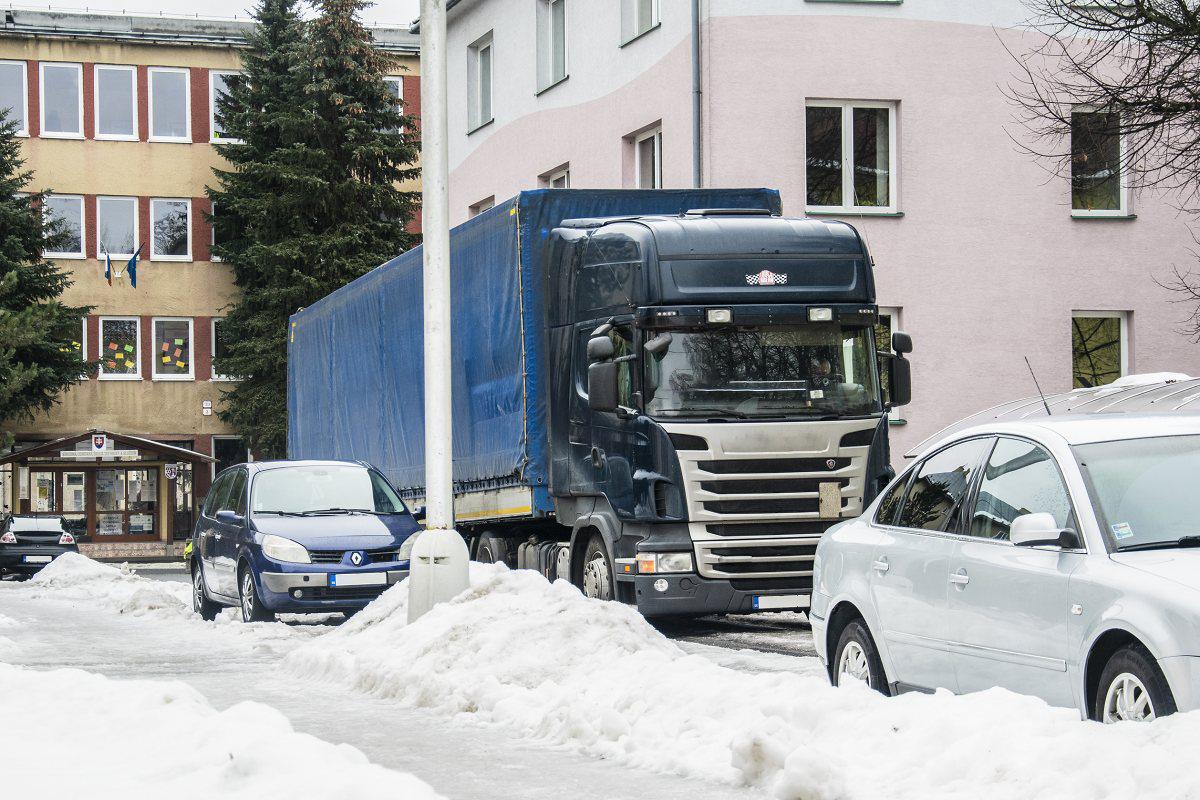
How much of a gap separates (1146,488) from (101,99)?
47187mm

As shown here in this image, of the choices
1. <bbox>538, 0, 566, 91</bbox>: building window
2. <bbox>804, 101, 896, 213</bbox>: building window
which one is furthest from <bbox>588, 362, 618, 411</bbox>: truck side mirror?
<bbox>538, 0, 566, 91</bbox>: building window

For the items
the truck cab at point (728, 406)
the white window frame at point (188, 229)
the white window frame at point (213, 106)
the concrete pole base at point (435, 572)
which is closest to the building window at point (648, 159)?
the truck cab at point (728, 406)

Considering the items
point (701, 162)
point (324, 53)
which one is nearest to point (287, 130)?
point (324, 53)

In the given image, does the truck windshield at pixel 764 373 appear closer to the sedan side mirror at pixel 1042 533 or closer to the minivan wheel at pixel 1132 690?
the sedan side mirror at pixel 1042 533

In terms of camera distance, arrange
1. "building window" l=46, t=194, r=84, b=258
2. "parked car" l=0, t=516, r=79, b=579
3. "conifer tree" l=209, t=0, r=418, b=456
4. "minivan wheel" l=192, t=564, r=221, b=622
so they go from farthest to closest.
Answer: "building window" l=46, t=194, r=84, b=258 < "conifer tree" l=209, t=0, r=418, b=456 < "parked car" l=0, t=516, r=79, b=579 < "minivan wheel" l=192, t=564, r=221, b=622

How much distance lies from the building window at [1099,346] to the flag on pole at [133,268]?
28802 millimetres

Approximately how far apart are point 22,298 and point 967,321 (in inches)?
1012

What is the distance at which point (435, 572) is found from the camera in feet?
42.9

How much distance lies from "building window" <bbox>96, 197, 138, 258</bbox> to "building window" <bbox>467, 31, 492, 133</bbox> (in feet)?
59.4

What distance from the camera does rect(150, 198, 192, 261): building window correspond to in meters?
50.8

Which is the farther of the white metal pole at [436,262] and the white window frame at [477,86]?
the white window frame at [477,86]

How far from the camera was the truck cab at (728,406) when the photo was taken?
44.8 feet

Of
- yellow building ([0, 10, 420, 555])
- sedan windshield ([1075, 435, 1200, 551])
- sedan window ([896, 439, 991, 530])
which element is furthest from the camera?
yellow building ([0, 10, 420, 555])

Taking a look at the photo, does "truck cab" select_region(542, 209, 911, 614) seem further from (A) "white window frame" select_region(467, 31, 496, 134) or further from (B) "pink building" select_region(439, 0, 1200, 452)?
(A) "white window frame" select_region(467, 31, 496, 134)
